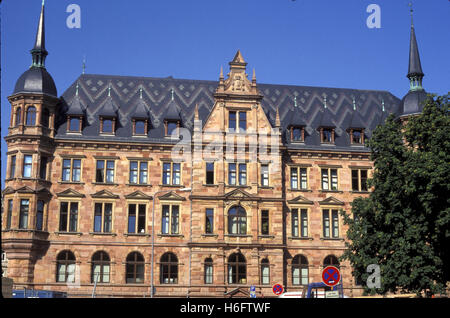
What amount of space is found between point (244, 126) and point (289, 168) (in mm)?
5222

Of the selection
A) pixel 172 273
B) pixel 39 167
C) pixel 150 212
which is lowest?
pixel 172 273

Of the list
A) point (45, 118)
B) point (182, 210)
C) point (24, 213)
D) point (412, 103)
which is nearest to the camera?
point (24, 213)

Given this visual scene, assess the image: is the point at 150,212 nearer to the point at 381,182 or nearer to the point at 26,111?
the point at 26,111

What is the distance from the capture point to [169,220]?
154 ft

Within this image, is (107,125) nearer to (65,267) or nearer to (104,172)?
(104,172)

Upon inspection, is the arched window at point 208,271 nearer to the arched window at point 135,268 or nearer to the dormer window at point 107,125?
the arched window at point 135,268

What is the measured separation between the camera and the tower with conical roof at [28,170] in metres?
43.8

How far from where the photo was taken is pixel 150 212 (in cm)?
4675

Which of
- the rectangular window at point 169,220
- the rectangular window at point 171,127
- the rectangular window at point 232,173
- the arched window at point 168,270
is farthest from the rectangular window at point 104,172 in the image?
the rectangular window at point 232,173

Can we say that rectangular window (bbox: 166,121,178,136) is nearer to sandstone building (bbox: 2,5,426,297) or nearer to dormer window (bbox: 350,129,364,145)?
sandstone building (bbox: 2,5,426,297)

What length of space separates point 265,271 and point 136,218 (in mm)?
11056

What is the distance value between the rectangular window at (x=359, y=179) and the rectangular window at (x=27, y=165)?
87.5ft

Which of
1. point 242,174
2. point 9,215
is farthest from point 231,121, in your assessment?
point 9,215
